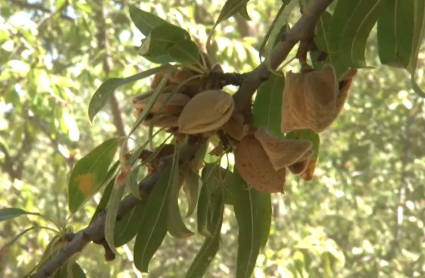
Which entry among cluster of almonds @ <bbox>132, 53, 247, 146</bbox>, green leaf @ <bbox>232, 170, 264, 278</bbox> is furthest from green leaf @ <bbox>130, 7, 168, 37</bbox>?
green leaf @ <bbox>232, 170, 264, 278</bbox>

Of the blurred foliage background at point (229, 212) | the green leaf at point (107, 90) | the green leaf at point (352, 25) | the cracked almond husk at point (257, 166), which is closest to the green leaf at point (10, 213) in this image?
the green leaf at point (107, 90)

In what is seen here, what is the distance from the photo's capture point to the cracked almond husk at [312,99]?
652mm

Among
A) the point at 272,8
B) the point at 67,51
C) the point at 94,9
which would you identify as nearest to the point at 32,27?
the point at 94,9

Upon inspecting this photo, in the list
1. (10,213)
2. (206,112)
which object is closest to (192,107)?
(206,112)

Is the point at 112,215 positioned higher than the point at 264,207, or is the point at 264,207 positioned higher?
the point at 112,215

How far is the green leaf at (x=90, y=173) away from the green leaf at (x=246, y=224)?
0.19 meters

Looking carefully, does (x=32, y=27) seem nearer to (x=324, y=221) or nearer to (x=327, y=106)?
(x=327, y=106)

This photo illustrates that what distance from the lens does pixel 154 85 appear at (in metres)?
0.79

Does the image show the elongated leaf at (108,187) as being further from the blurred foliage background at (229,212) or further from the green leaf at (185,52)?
the blurred foliage background at (229,212)

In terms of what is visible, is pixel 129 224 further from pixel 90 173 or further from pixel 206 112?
pixel 206 112

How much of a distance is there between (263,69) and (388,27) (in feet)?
0.73

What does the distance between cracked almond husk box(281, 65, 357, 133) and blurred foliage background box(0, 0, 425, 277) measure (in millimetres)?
1835

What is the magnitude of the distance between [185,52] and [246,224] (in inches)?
9.8

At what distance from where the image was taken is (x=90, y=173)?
2.95ft
